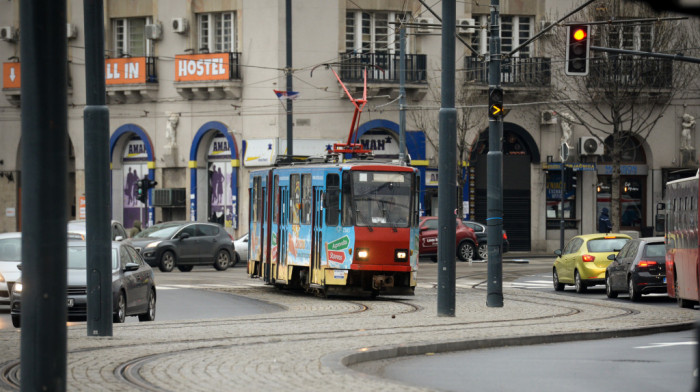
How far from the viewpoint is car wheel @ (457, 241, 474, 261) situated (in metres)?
44.7

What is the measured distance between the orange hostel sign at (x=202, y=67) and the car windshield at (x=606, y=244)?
21076 millimetres

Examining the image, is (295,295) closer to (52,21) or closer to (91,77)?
(91,77)

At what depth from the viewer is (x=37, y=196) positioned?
257 inches

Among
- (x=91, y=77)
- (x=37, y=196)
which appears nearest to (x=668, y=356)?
(x=91, y=77)

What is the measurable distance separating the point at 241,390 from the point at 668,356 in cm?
597

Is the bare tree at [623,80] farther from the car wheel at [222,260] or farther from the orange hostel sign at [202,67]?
the car wheel at [222,260]

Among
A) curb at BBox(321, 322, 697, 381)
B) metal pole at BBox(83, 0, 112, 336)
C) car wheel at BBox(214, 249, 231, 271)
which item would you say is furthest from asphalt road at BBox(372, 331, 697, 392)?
car wheel at BBox(214, 249, 231, 271)

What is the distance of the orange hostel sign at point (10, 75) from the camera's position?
51250 millimetres

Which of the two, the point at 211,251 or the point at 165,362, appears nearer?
the point at 165,362

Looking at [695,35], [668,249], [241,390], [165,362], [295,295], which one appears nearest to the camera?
[241,390]

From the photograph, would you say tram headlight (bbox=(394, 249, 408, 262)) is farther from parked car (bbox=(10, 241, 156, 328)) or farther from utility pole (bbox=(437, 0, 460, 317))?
parked car (bbox=(10, 241, 156, 328))

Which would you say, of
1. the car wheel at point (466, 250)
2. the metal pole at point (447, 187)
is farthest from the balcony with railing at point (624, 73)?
the metal pole at point (447, 187)

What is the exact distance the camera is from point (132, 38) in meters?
50.1

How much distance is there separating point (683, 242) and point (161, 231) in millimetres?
20760
